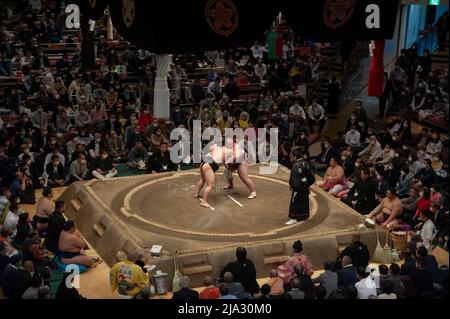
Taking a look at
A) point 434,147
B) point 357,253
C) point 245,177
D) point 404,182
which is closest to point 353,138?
point 434,147

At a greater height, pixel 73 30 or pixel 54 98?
pixel 73 30

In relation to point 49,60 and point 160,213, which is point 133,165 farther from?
point 49,60

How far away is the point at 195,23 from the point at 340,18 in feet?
3.53

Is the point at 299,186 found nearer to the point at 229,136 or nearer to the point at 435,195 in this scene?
the point at 435,195

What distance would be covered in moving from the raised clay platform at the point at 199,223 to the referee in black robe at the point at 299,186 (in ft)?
0.35

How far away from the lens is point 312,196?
308 inches

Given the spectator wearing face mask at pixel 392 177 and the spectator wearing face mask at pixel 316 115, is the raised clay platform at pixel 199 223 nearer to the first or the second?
the spectator wearing face mask at pixel 392 177

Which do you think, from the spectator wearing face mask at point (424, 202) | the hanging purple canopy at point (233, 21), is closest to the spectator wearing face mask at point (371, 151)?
the spectator wearing face mask at point (424, 202)

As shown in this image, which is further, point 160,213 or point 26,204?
point 26,204

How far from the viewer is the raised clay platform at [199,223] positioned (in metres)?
6.39

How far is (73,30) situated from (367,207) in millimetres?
8679

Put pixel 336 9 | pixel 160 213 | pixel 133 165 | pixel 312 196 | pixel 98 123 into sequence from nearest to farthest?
pixel 336 9
pixel 160 213
pixel 312 196
pixel 133 165
pixel 98 123

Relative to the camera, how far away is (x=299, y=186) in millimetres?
6875

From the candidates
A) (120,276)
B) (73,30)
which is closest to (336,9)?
(120,276)
